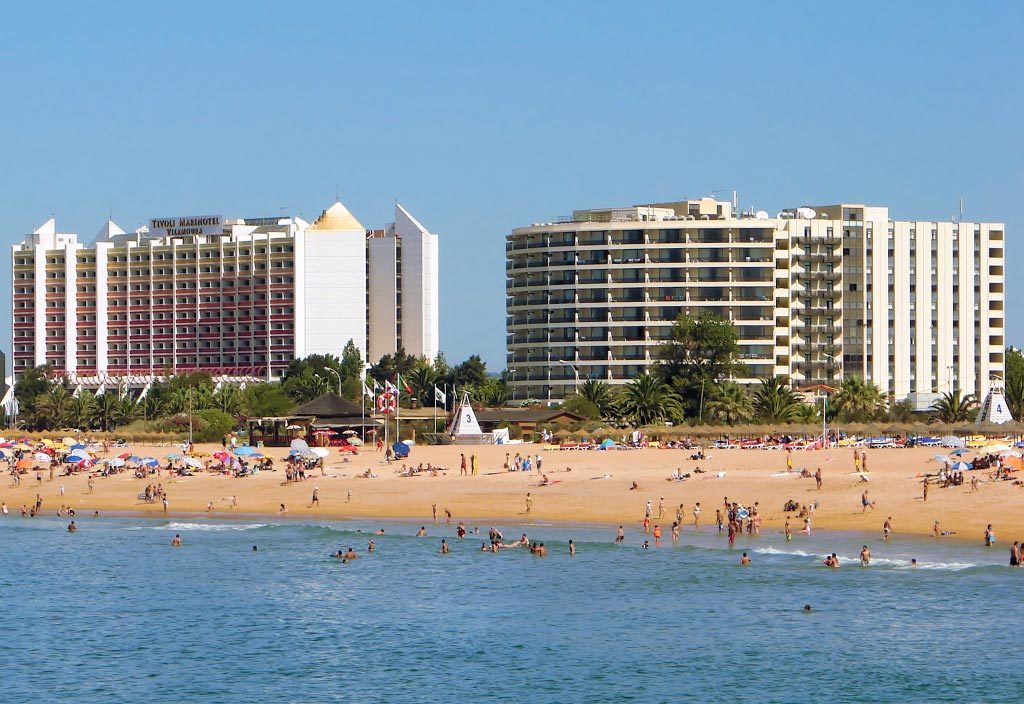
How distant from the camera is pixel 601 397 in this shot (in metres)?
127

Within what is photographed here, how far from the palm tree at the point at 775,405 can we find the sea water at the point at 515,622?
47829mm

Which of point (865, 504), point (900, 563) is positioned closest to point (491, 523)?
point (865, 504)

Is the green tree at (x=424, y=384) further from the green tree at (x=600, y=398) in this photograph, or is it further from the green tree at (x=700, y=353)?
the green tree at (x=700, y=353)

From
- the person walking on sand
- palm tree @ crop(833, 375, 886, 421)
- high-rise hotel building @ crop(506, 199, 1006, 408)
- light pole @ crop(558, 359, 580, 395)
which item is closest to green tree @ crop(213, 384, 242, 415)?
high-rise hotel building @ crop(506, 199, 1006, 408)

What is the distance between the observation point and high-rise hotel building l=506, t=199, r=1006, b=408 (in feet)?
478

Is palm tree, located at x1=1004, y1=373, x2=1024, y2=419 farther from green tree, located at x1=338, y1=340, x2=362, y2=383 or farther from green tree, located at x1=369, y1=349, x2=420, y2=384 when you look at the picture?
green tree, located at x1=338, y1=340, x2=362, y2=383

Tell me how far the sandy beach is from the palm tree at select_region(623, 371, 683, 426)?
19780mm

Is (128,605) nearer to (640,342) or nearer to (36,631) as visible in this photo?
(36,631)

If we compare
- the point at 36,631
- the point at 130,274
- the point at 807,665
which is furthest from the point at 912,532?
the point at 130,274

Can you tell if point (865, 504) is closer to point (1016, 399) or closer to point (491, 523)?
point (491, 523)

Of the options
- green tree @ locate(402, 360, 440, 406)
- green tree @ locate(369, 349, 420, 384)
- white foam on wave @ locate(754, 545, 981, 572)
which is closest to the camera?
white foam on wave @ locate(754, 545, 981, 572)

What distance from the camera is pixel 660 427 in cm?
10988

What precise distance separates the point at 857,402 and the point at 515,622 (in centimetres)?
7329

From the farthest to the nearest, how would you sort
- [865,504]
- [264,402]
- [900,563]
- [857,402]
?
1. [264,402]
2. [857,402]
3. [865,504]
4. [900,563]
